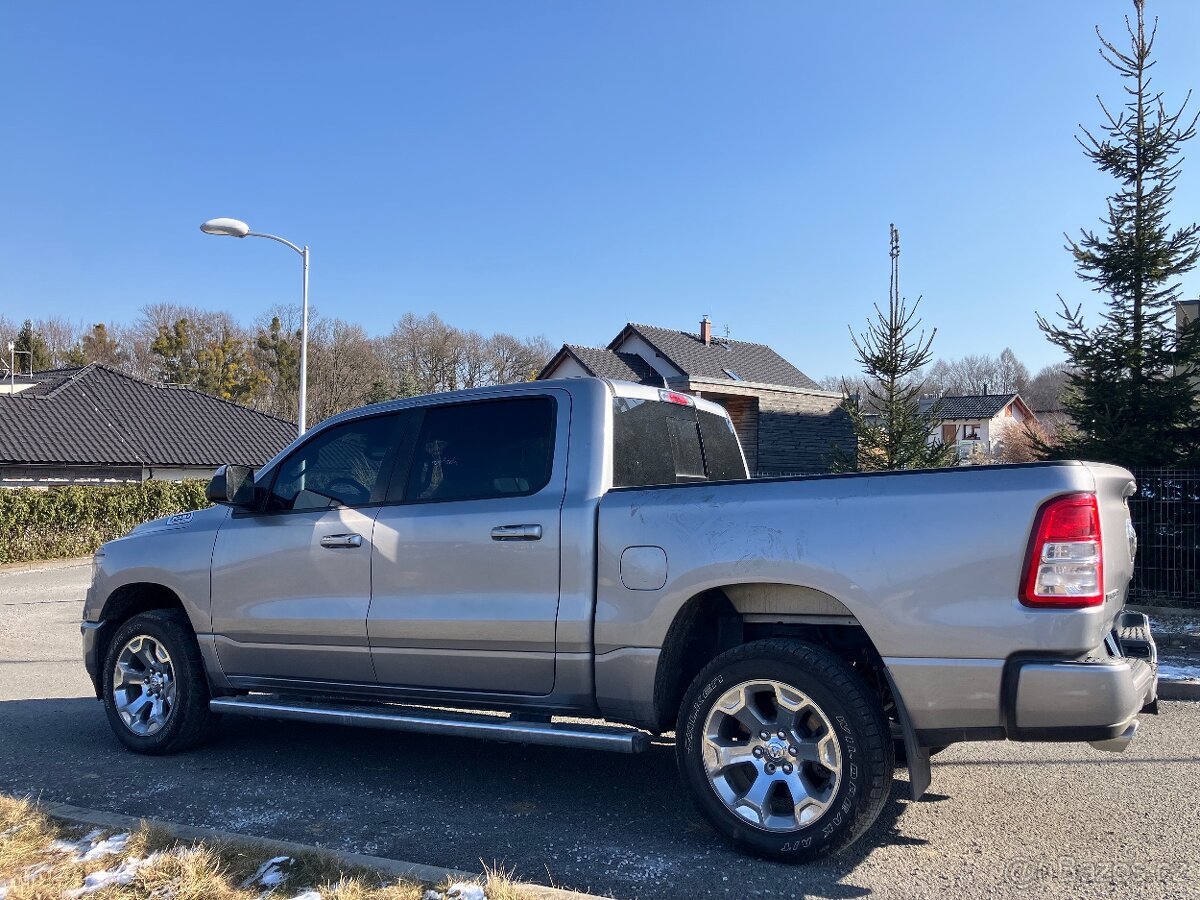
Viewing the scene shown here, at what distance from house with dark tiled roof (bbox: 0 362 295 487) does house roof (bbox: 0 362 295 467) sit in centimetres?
2

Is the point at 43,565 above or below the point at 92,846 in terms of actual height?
below

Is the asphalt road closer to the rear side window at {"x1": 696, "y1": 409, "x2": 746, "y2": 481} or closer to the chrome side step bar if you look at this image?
the chrome side step bar

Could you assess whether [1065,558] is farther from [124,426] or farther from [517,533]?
[124,426]

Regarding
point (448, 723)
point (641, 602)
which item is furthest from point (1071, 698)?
point (448, 723)

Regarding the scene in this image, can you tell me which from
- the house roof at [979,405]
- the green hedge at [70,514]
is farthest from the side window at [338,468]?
the house roof at [979,405]

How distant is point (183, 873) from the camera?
146 inches

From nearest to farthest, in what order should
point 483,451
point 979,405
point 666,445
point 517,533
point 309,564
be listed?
point 517,533
point 483,451
point 666,445
point 309,564
point 979,405

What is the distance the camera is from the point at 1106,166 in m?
13.6

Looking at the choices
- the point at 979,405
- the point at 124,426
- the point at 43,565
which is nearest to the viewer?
the point at 43,565

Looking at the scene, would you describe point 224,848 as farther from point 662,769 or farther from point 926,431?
point 926,431

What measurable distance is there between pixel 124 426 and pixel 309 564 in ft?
89.3

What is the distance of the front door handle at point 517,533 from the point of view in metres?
4.61

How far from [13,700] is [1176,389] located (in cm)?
1294

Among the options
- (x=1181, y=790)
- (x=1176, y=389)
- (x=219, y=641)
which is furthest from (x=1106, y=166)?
(x=219, y=641)
